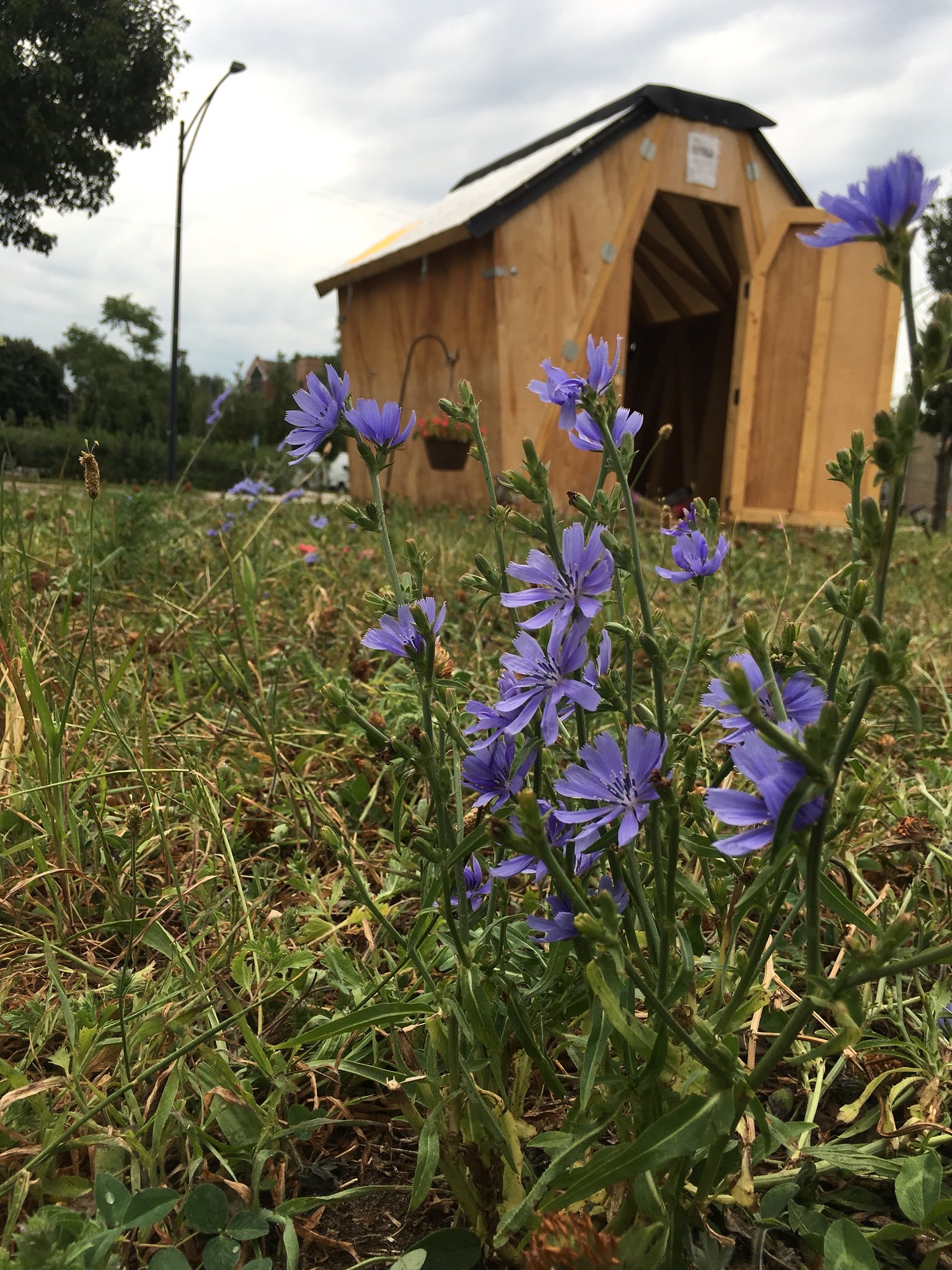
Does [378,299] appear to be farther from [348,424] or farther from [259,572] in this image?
[348,424]

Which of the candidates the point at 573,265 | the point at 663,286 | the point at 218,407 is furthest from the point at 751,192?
the point at 218,407

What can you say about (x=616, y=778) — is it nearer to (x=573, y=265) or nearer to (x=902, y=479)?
(x=902, y=479)

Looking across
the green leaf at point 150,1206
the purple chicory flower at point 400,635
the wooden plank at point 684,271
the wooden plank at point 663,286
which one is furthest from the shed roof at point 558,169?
the green leaf at point 150,1206

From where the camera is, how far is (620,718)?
85 cm

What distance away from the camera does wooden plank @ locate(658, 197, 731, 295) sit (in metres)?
8.66

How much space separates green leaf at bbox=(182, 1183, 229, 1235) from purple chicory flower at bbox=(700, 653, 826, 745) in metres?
0.61

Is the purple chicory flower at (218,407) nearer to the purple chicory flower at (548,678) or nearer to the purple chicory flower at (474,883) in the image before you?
the purple chicory flower at (474,883)

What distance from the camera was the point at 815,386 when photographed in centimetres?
760

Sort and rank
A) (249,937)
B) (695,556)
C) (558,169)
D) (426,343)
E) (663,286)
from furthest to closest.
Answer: (663,286) < (426,343) < (558,169) < (249,937) < (695,556)

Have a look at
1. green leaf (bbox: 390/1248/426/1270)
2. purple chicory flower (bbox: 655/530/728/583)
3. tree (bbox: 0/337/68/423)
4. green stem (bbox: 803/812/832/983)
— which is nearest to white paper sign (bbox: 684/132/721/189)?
purple chicory flower (bbox: 655/530/728/583)

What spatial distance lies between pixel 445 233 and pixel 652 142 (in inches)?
72.8

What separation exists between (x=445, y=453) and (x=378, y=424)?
584cm

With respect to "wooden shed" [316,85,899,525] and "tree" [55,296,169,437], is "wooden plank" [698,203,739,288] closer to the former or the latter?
"wooden shed" [316,85,899,525]

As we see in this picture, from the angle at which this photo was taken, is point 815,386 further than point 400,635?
Yes
